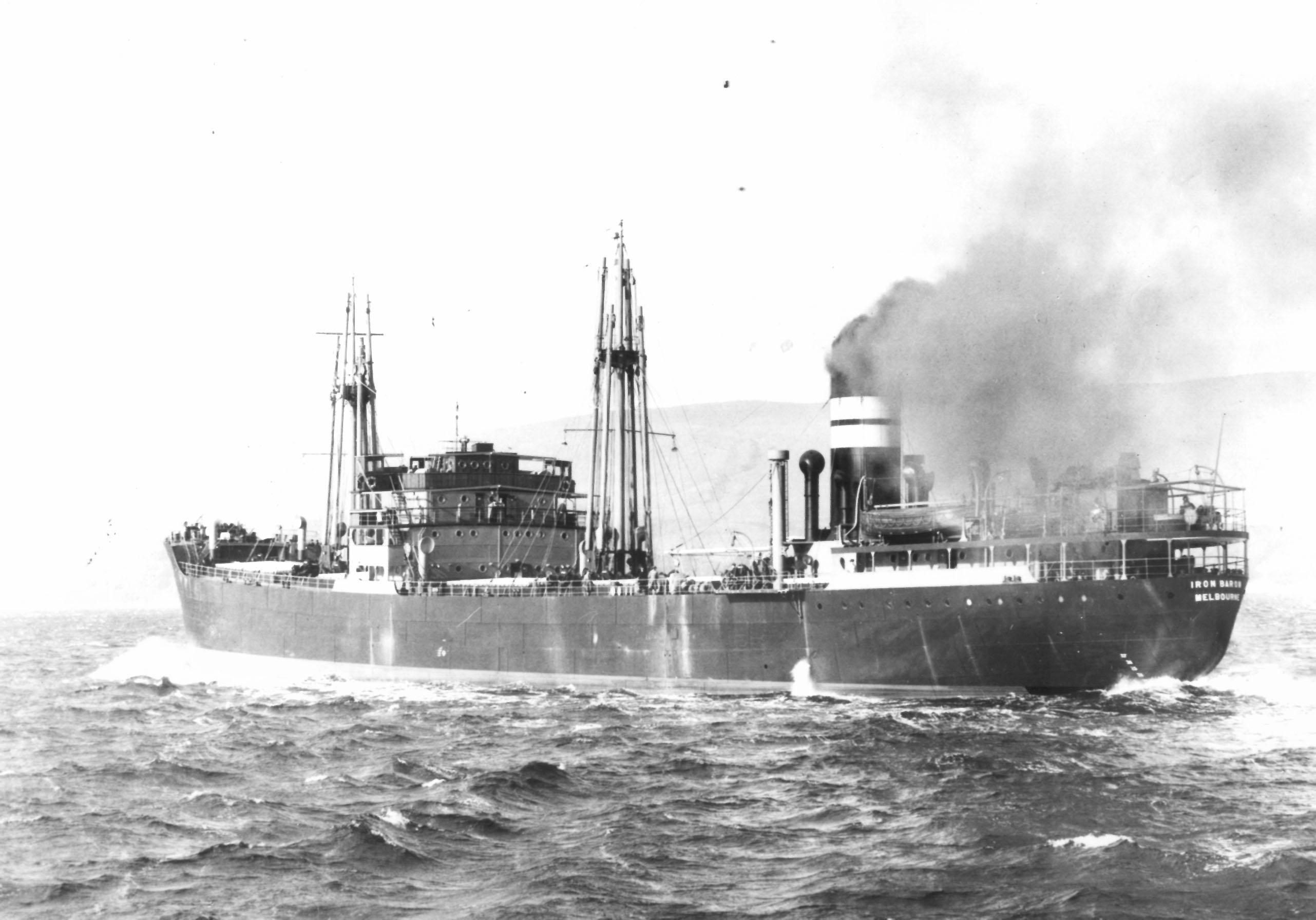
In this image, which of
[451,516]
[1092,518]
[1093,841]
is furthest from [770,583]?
[1093,841]

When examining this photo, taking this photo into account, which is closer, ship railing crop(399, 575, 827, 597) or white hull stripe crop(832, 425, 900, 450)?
ship railing crop(399, 575, 827, 597)

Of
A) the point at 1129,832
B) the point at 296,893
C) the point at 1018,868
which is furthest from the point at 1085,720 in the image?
the point at 296,893

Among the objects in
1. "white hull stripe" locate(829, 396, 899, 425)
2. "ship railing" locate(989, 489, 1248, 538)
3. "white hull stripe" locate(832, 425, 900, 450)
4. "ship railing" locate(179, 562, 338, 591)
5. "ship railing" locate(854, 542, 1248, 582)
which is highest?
"white hull stripe" locate(829, 396, 899, 425)

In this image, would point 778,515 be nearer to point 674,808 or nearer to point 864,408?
point 864,408

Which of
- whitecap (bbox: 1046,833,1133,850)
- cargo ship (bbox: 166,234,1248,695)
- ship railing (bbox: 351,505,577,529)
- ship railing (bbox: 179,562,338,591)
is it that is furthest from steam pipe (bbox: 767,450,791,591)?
ship railing (bbox: 179,562,338,591)

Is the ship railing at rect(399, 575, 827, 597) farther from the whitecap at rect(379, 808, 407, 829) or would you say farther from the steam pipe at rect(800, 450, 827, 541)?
the whitecap at rect(379, 808, 407, 829)

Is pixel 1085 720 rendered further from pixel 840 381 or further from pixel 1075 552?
pixel 840 381

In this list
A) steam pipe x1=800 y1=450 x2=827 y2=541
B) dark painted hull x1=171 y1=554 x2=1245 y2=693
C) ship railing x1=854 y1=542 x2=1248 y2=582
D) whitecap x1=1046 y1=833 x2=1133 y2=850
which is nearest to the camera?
whitecap x1=1046 y1=833 x2=1133 y2=850
